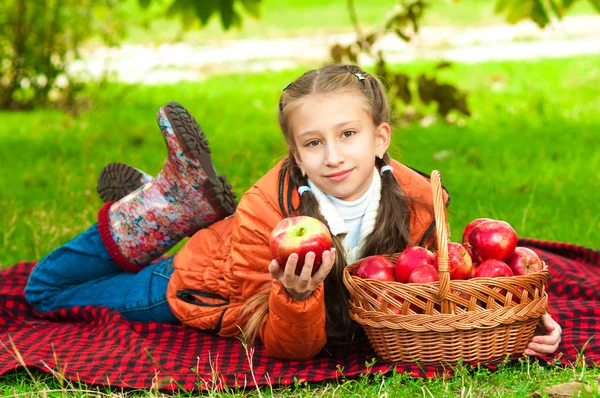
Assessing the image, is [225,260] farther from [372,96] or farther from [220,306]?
[372,96]

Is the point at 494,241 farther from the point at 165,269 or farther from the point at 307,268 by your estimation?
the point at 165,269

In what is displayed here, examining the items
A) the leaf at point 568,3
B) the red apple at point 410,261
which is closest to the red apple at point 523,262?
the red apple at point 410,261

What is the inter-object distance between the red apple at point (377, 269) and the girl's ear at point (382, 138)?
1.69 feet

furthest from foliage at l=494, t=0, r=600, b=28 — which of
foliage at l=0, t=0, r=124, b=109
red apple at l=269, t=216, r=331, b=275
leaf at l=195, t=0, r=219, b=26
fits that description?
foliage at l=0, t=0, r=124, b=109

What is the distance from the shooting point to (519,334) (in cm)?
305

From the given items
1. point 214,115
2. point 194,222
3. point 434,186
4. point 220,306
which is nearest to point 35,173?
point 214,115

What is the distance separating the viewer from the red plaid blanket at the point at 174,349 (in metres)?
3.05

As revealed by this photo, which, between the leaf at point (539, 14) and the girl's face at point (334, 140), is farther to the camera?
the leaf at point (539, 14)

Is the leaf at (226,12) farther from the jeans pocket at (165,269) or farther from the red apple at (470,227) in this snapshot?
the red apple at (470,227)

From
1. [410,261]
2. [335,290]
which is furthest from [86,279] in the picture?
[410,261]

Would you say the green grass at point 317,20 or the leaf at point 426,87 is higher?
the green grass at point 317,20

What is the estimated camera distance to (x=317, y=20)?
52.6 feet

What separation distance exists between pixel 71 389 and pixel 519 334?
157cm

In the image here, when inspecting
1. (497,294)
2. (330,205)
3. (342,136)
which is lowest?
(497,294)
